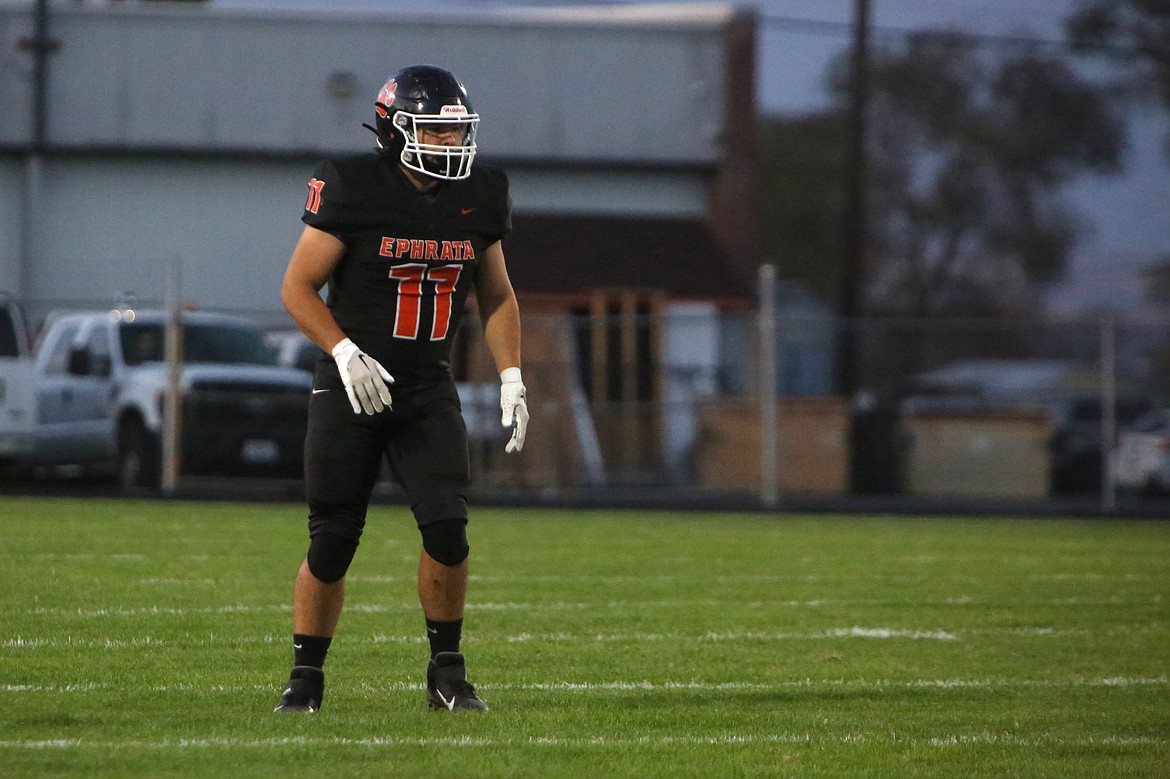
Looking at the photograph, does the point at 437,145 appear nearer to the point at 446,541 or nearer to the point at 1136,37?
the point at 446,541

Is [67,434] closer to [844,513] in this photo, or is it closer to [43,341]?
[43,341]

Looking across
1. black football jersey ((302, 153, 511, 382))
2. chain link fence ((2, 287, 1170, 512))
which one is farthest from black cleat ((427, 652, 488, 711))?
chain link fence ((2, 287, 1170, 512))

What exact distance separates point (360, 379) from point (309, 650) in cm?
91

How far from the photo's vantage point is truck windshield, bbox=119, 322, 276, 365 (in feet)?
64.6

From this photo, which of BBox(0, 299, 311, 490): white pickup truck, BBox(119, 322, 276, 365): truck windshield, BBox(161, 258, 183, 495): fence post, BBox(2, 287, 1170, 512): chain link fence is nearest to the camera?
BBox(161, 258, 183, 495): fence post

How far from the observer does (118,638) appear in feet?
25.7

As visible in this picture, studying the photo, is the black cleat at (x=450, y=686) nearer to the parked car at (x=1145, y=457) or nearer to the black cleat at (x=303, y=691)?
the black cleat at (x=303, y=691)

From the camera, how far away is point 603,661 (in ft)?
25.2

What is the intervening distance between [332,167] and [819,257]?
168 feet

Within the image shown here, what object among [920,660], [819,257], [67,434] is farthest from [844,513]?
[819,257]


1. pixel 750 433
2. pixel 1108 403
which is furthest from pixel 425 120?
pixel 750 433

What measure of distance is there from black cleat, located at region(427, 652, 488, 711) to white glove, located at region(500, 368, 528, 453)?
82 cm

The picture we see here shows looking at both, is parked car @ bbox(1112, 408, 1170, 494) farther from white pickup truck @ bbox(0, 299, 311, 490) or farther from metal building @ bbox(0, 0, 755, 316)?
white pickup truck @ bbox(0, 299, 311, 490)

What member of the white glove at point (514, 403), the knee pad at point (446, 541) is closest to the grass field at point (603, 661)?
the knee pad at point (446, 541)
